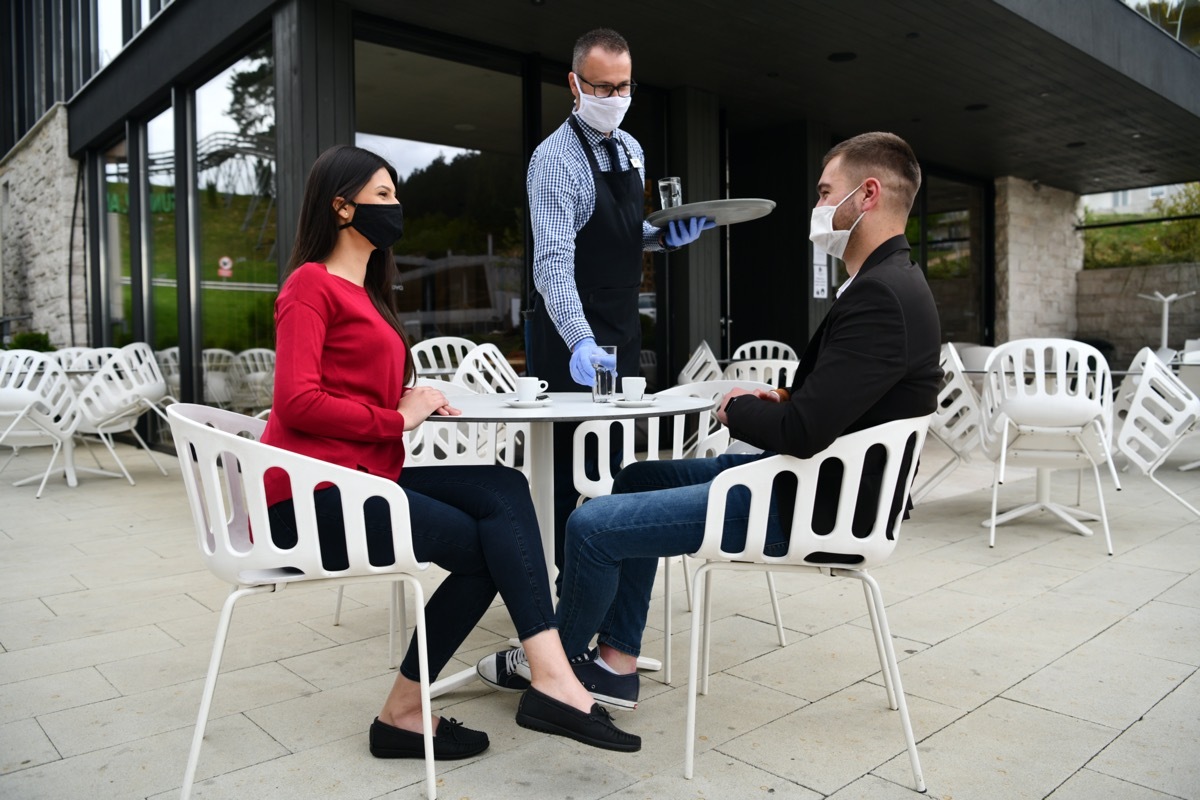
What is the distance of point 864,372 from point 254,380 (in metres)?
5.45

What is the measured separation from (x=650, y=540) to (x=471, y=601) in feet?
1.38

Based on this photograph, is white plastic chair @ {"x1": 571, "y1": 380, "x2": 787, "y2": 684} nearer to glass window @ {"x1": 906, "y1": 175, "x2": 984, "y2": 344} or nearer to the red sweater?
the red sweater

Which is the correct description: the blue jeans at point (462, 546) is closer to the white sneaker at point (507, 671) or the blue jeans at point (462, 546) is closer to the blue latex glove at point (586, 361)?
the white sneaker at point (507, 671)

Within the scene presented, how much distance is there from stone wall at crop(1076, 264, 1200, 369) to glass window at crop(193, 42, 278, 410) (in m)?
11.5

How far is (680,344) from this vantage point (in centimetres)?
734

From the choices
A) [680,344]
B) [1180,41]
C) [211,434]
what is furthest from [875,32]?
[211,434]

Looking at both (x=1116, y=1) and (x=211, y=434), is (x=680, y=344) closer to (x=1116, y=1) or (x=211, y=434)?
(x=1116, y=1)

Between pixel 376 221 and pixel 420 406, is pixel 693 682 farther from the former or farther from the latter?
pixel 376 221

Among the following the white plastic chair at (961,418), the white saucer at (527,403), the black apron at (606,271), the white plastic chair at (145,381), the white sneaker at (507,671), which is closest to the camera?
the white saucer at (527,403)

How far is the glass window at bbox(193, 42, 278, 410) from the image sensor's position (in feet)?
19.5

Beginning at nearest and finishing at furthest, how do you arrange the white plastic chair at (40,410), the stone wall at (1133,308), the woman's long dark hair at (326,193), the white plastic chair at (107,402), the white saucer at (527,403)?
the woman's long dark hair at (326,193) < the white saucer at (527,403) < the white plastic chair at (40,410) < the white plastic chair at (107,402) < the stone wall at (1133,308)

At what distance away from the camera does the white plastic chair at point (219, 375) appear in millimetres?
6715

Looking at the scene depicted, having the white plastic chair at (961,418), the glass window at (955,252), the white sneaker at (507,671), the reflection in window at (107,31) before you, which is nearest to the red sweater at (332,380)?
the white sneaker at (507,671)

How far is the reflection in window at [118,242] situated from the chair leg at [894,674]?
8.14 meters
